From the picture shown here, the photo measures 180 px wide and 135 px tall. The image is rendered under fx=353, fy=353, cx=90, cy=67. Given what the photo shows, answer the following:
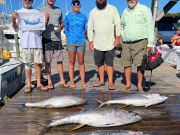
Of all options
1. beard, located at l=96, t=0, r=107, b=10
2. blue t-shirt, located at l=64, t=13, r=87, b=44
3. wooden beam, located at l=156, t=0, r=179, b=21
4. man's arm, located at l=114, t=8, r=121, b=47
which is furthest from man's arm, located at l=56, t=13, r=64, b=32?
wooden beam, located at l=156, t=0, r=179, b=21

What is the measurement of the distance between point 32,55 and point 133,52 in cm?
195

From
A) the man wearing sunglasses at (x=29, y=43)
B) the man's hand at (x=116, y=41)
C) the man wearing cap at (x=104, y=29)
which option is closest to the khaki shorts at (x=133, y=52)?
the man's hand at (x=116, y=41)

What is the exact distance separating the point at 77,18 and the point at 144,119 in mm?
2945

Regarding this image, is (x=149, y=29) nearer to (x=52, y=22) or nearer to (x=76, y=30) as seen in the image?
(x=76, y=30)

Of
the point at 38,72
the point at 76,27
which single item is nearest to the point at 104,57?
the point at 76,27

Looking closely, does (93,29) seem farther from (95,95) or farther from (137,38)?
(95,95)

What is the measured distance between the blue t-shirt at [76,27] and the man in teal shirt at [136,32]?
2.64ft

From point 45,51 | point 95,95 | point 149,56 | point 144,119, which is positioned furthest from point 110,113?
point 45,51

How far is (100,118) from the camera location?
449cm

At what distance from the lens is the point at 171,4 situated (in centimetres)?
1528

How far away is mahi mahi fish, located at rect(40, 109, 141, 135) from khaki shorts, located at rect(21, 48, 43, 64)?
2.39 metres

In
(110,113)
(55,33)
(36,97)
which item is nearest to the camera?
(110,113)

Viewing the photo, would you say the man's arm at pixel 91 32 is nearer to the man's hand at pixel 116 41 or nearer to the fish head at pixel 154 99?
the man's hand at pixel 116 41

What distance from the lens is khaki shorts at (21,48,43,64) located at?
21.9 ft
